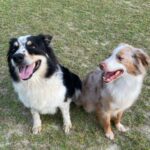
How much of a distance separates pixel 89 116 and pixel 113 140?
0.50 metres

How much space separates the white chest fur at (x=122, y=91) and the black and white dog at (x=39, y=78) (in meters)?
0.49

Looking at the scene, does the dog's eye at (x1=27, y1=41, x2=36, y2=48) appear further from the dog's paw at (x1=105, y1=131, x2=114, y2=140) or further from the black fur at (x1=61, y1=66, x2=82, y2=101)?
the dog's paw at (x1=105, y1=131, x2=114, y2=140)

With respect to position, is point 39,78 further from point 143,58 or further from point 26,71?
point 143,58

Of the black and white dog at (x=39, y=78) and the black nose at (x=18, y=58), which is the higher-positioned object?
the black nose at (x=18, y=58)

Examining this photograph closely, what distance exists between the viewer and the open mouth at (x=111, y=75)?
3.39 metres

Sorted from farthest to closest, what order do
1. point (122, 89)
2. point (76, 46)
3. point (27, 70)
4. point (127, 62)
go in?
1. point (76, 46)
2. point (122, 89)
3. point (27, 70)
4. point (127, 62)

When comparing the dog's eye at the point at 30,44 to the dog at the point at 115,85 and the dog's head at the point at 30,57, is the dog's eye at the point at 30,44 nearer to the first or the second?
the dog's head at the point at 30,57

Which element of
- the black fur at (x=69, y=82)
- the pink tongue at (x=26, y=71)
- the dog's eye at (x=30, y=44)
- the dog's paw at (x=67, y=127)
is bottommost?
the dog's paw at (x=67, y=127)

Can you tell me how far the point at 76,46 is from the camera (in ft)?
19.1

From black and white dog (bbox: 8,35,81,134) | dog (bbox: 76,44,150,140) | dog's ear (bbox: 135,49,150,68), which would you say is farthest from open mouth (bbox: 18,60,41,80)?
dog's ear (bbox: 135,49,150,68)

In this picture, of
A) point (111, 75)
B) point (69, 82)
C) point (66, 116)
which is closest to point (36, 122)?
point (66, 116)

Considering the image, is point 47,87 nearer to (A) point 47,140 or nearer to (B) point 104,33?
(A) point 47,140

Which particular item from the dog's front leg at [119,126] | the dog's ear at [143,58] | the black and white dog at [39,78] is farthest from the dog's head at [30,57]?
the dog's front leg at [119,126]

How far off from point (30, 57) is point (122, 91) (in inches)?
40.2
